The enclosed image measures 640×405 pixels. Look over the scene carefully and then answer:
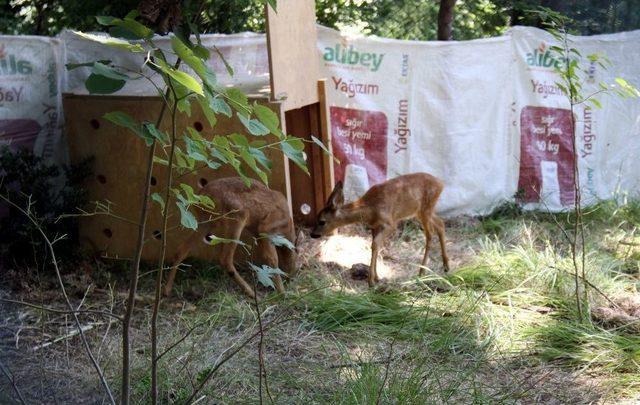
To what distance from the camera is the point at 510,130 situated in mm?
9914

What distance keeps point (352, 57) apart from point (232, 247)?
3117mm

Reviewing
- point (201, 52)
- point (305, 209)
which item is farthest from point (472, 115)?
point (201, 52)

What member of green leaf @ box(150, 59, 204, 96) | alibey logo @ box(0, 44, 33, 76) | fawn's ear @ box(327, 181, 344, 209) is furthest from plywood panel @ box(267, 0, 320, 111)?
green leaf @ box(150, 59, 204, 96)

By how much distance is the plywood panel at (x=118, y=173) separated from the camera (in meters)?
7.15

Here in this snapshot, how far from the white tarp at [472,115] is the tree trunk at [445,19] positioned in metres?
0.89

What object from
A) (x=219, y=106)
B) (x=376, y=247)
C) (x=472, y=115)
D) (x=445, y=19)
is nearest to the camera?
(x=219, y=106)

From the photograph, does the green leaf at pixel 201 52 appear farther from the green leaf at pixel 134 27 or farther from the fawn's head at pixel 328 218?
the fawn's head at pixel 328 218

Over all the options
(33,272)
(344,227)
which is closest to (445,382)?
(33,272)

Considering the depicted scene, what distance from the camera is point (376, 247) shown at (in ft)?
24.9

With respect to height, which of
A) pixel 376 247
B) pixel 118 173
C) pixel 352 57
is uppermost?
pixel 352 57

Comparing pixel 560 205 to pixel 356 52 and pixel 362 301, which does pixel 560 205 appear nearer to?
pixel 356 52

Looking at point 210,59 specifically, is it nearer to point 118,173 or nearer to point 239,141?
point 118,173

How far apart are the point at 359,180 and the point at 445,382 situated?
4.58 meters

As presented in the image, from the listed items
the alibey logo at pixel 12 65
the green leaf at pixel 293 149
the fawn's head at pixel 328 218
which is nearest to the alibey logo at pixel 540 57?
the fawn's head at pixel 328 218
